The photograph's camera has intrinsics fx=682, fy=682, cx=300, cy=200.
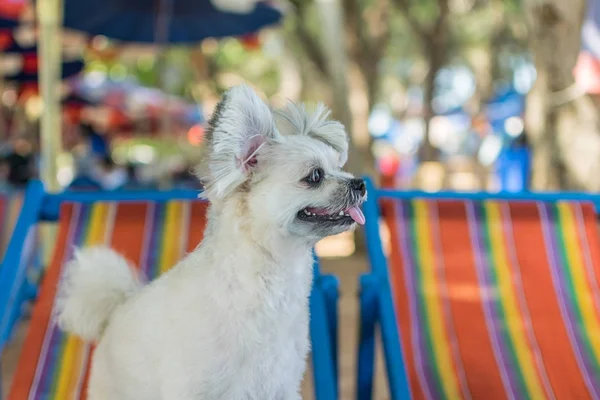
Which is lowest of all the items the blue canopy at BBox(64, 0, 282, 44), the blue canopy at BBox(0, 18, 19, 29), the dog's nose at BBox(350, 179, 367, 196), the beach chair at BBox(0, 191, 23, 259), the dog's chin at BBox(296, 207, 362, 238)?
the dog's chin at BBox(296, 207, 362, 238)

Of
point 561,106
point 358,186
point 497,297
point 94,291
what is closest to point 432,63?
point 561,106

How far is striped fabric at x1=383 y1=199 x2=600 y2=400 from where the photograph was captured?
2754mm

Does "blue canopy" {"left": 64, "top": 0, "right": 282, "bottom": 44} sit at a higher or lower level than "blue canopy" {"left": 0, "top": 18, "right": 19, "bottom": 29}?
lower

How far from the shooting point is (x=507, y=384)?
8.88 feet

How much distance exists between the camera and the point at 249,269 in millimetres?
1778

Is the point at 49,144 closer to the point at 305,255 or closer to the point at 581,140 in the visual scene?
the point at 305,255

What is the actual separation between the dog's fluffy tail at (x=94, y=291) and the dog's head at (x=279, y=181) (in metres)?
0.63

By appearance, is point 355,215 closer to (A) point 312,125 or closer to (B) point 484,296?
(A) point 312,125

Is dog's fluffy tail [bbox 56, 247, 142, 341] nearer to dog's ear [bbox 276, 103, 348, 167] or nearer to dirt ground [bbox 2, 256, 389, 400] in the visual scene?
dog's ear [bbox 276, 103, 348, 167]

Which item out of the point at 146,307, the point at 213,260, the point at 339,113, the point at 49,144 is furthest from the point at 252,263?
the point at 339,113

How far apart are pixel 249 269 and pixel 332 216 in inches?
10.2

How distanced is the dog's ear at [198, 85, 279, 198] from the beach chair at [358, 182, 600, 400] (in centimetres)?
112

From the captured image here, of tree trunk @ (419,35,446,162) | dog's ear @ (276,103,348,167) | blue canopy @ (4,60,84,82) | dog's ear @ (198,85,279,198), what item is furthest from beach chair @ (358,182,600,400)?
tree trunk @ (419,35,446,162)

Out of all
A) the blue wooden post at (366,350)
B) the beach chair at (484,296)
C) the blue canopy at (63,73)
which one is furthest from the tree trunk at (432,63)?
the blue wooden post at (366,350)
